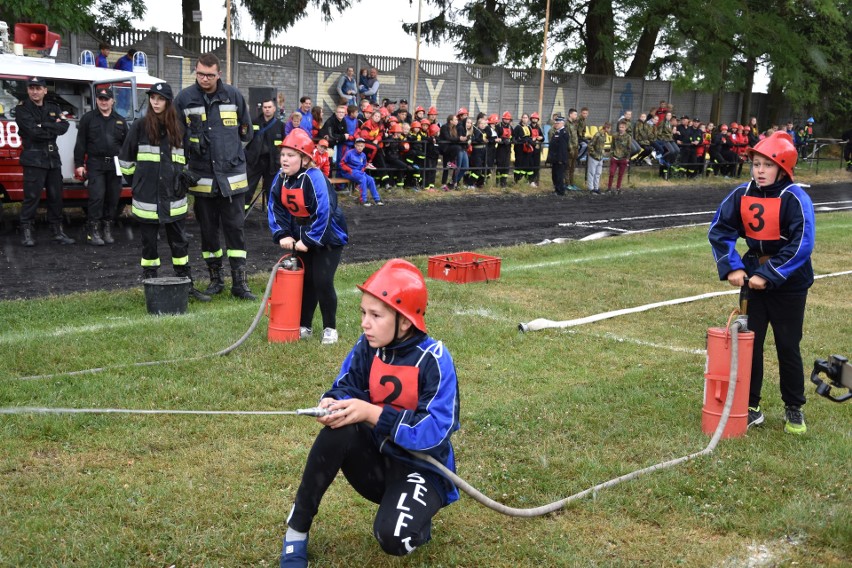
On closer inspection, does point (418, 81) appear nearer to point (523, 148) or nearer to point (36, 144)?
point (523, 148)

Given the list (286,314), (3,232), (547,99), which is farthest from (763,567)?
(547,99)

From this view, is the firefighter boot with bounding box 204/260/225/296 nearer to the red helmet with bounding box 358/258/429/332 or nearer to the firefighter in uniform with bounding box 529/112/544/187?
the red helmet with bounding box 358/258/429/332

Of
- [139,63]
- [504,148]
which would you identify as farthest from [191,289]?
[504,148]

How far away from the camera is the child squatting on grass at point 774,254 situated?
5.73 metres

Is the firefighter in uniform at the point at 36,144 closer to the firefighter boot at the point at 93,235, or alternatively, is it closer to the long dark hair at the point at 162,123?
the firefighter boot at the point at 93,235

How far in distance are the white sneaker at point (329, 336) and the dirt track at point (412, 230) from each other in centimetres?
335

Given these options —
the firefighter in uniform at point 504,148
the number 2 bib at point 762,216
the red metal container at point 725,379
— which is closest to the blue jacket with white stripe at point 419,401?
the red metal container at point 725,379

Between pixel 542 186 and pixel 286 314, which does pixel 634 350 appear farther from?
pixel 542 186

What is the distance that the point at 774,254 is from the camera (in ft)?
19.4

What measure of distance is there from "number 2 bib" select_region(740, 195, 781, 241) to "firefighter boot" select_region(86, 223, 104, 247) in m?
9.36

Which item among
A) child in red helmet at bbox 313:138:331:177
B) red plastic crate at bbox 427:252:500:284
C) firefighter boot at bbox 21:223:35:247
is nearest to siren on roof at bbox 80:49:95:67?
firefighter boot at bbox 21:223:35:247

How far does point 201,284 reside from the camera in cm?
1023

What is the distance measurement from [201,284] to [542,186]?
49.9 feet

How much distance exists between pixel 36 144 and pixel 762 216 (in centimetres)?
982
